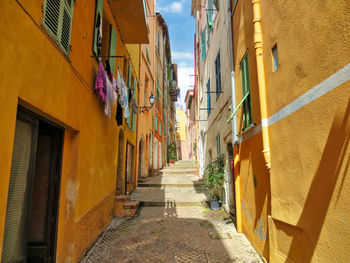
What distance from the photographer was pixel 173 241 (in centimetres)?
516

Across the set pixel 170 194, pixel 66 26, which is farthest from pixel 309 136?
pixel 170 194

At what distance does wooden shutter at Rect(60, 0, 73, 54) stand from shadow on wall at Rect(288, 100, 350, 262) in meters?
3.62

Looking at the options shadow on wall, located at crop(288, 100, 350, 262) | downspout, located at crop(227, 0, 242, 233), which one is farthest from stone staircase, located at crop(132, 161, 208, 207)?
shadow on wall, located at crop(288, 100, 350, 262)

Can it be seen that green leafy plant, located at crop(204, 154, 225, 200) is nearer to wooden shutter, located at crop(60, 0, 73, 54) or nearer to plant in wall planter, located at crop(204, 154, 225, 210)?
plant in wall planter, located at crop(204, 154, 225, 210)

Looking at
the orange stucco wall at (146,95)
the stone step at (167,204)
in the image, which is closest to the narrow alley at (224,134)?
the stone step at (167,204)

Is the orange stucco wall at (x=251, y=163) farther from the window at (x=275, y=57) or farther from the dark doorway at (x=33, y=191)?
the dark doorway at (x=33, y=191)

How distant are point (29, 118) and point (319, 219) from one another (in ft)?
11.7

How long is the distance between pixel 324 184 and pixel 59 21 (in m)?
3.93

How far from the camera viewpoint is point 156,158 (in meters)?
16.3

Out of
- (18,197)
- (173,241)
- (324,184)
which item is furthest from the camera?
(173,241)

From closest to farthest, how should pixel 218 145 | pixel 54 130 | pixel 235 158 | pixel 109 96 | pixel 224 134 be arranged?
pixel 54 130 < pixel 109 96 < pixel 235 158 < pixel 224 134 < pixel 218 145

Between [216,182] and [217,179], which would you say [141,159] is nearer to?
[216,182]

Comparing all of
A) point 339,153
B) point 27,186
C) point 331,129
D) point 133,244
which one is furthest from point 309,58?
point 133,244

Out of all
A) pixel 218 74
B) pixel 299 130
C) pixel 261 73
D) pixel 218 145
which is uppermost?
pixel 218 74
